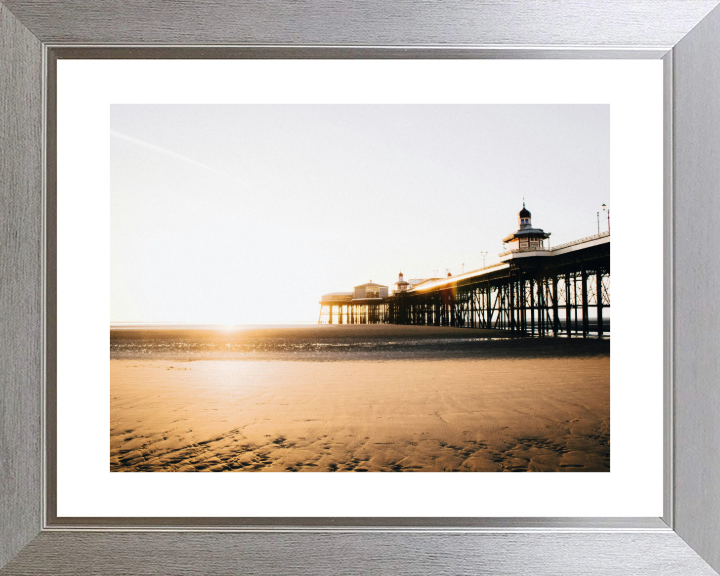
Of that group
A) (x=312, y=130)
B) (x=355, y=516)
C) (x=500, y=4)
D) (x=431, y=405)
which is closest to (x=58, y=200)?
(x=355, y=516)

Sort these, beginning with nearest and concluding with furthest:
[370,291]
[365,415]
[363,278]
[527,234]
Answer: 1. [365,415]
2. [527,234]
3. [370,291]
4. [363,278]

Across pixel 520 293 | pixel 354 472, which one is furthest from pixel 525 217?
pixel 354 472

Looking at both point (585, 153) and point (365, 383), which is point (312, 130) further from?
point (365, 383)

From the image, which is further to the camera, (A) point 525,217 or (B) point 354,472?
(A) point 525,217

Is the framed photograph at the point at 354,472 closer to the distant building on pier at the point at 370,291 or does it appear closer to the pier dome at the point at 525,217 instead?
the pier dome at the point at 525,217

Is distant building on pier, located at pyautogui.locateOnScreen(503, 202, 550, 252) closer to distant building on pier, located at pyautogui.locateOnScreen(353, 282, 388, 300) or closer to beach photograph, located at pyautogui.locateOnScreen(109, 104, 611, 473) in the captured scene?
beach photograph, located at pyautogui.locateOnScreen(109, 104, 611, 473)

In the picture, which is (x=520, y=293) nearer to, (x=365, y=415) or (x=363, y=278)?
(x=365, y=415)
